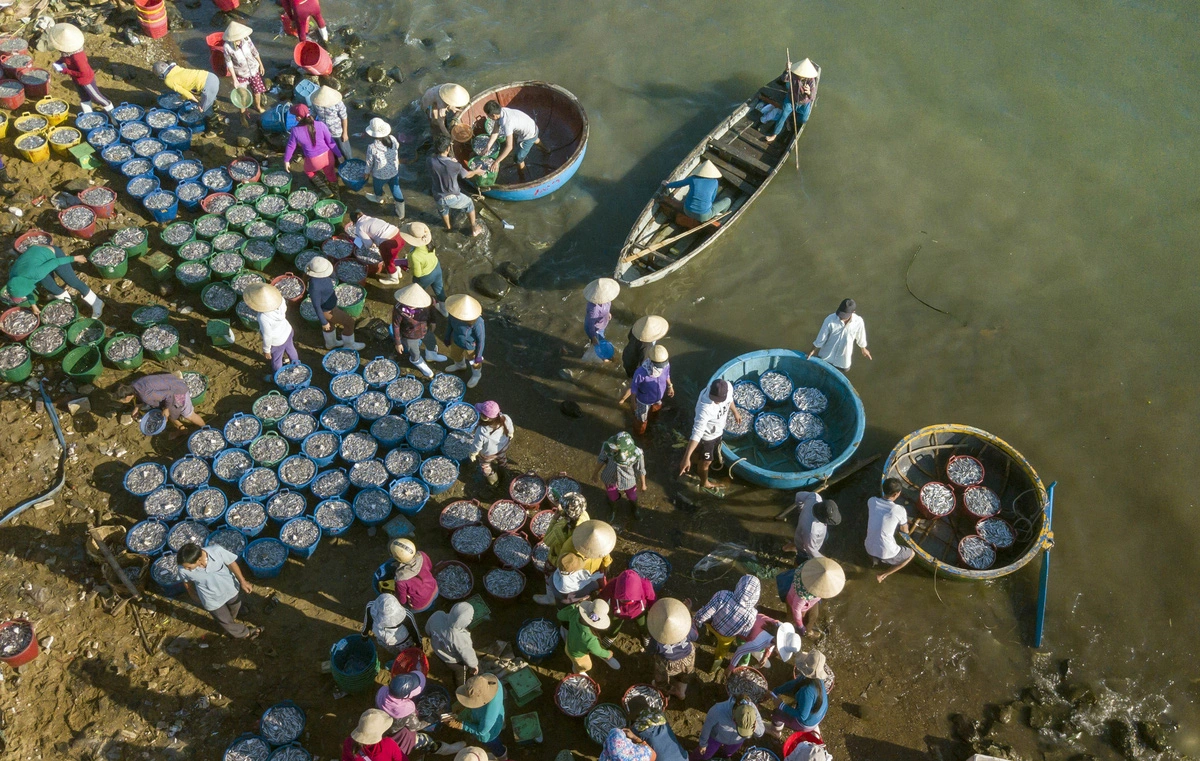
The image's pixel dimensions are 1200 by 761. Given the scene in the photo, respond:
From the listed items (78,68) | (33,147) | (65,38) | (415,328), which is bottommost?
(33,147)

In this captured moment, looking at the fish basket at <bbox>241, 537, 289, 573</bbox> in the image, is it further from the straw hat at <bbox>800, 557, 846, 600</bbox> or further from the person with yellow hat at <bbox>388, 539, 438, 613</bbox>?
the straw hat at <bbox>800, 557, 846, 600</bbox>

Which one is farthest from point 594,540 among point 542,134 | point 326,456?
point 542,134

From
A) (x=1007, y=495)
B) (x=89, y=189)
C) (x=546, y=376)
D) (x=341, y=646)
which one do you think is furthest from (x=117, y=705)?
(x=1007, y=495)

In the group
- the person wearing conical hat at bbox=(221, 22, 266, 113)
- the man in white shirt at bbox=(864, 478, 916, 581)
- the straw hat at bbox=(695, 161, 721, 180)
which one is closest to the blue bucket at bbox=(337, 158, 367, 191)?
the person wearing conical hat at bbox=(221, 22, 266, 113)

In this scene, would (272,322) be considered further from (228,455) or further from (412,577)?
(412,577)

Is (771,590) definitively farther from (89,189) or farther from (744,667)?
(89,189)

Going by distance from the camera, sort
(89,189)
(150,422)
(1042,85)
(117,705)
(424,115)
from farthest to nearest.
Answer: (1042,85) < (424,115) < (89,189) < (150,422) < (117,705)
